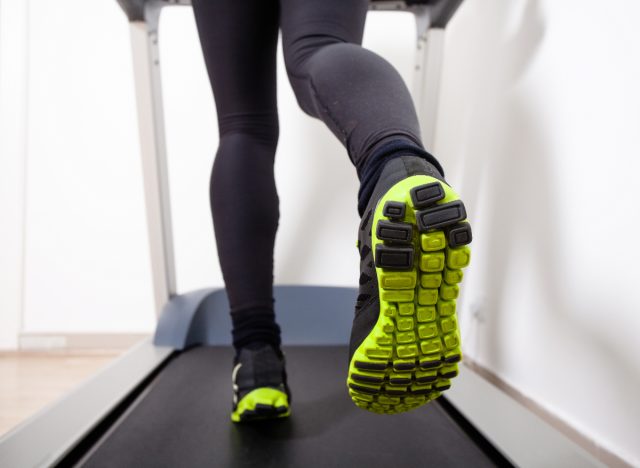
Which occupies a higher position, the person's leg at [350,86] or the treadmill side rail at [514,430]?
the person's leg at [350,86]

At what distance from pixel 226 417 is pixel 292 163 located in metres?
0.97

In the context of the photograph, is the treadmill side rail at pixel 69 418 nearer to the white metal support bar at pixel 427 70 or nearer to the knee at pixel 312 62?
the knee at pixel 312 62

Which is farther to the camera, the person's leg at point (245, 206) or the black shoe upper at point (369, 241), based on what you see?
the person's leg at point (245, 206)

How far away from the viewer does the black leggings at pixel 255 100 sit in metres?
0.59

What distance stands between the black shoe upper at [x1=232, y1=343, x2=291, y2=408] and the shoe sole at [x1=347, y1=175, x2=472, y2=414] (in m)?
0.26

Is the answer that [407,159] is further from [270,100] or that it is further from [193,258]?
[193,258]

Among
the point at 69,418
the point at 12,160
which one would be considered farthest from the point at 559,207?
the point at 12,160

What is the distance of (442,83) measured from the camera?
1.62 m

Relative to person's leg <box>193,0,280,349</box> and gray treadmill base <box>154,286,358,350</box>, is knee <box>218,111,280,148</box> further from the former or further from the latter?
gray treadmill base <box>154,286,358,350</box>

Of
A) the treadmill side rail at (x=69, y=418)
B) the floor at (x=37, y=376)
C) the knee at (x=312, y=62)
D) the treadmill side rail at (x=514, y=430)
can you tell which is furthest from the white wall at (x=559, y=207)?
the floor at (x=37, y=376)

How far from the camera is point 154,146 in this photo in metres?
1.36

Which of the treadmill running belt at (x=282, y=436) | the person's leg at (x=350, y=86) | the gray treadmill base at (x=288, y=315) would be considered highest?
the person's leg at (x=350, y=86)

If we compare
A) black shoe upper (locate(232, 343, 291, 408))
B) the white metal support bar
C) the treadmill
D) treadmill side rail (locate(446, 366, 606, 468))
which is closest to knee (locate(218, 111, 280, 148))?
black shoe upper (locate(232, 343, 291, 408))

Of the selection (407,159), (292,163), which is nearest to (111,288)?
(292,163)
